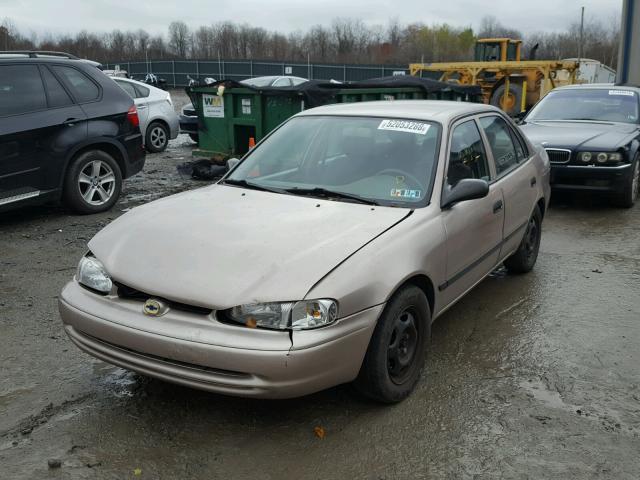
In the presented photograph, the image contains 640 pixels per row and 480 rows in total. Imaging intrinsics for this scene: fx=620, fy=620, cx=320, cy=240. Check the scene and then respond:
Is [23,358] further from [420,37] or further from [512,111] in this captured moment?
[420,37]

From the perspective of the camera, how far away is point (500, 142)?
195 inches

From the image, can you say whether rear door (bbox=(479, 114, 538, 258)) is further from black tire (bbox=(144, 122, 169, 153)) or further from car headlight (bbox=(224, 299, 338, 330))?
black tire (bbox=(144, 122, 169, 153))

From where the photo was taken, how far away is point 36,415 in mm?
3301

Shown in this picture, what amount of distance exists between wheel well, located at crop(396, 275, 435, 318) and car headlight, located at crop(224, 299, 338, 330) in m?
0.63

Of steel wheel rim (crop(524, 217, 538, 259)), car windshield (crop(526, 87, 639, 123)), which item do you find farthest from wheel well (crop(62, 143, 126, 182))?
car windshield (crop(526, 87, 639, 123))

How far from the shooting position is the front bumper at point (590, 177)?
7785 millimetres

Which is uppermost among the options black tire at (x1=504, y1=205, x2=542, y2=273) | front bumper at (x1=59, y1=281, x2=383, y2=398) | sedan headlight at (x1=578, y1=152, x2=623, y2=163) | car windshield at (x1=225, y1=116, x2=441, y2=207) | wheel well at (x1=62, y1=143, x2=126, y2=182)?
car windshield at (x1=225, y1=116, x2=441, y2=207)

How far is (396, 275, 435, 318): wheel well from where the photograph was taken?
3.38 meters

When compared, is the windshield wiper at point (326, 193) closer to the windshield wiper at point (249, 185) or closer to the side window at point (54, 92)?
the windshield wiper at point (249, 185)

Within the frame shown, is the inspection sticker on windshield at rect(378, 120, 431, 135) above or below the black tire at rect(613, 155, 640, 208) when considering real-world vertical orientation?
above

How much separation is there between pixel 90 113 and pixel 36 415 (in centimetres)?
482

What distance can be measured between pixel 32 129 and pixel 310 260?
4.92m

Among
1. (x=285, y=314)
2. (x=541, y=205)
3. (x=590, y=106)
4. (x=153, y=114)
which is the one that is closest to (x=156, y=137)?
(x=153, y=114)

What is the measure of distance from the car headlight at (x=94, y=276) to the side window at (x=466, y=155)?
2.12 m
